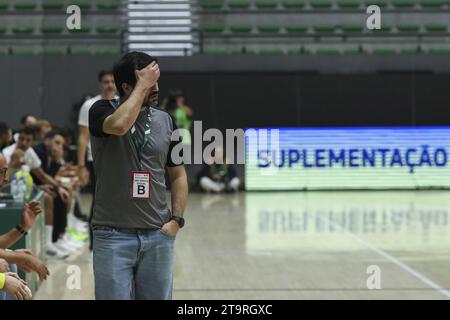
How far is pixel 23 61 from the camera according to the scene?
58.3 ft

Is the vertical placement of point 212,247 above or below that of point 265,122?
below

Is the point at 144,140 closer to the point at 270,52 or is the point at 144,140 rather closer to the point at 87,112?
the point at 87,112

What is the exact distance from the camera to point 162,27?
65.8 feet

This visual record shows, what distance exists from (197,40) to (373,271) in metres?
13.2

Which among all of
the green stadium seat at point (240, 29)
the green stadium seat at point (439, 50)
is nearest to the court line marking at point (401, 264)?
the green stadium seat at point (439, 50)

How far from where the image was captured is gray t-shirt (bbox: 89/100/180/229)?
3369mm

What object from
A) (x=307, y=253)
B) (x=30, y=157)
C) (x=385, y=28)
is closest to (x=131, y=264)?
(x=30, y=157)

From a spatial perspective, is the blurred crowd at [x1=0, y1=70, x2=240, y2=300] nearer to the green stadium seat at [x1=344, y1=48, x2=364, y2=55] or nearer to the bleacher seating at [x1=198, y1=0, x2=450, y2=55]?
the green stadium seat at [x1=344, y1=48, x2=364, y2=55]

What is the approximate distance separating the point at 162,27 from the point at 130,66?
1699 centimetres

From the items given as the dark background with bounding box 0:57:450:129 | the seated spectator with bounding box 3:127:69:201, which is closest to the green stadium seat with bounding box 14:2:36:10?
the dark background with bounding box 0:57:450:129
